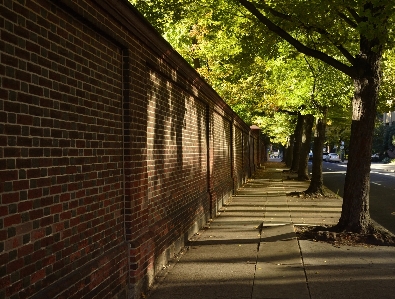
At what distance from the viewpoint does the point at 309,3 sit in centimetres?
1012

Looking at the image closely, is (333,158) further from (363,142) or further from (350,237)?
(350,237)

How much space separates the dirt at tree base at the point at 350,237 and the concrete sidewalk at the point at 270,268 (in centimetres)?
30

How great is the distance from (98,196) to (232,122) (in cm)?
1550

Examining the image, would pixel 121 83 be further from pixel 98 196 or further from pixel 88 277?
pixel 88 277

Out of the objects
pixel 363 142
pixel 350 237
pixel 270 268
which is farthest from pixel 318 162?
pixel 270 268

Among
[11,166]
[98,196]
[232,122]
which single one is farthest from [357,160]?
[232,122]

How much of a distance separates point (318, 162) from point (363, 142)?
395 inches

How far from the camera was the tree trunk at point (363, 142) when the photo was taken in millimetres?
9852

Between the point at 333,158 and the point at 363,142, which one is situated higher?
the point at 363,142

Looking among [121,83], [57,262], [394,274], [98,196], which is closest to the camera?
[57,262]

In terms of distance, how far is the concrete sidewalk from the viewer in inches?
249

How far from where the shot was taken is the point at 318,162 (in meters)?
19.8

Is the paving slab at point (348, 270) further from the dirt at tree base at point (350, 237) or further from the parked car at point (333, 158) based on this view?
the parked car at point (333, 158)

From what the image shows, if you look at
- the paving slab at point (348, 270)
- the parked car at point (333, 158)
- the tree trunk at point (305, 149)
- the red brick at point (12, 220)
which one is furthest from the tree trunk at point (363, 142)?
the parked car at point (333, 158)
